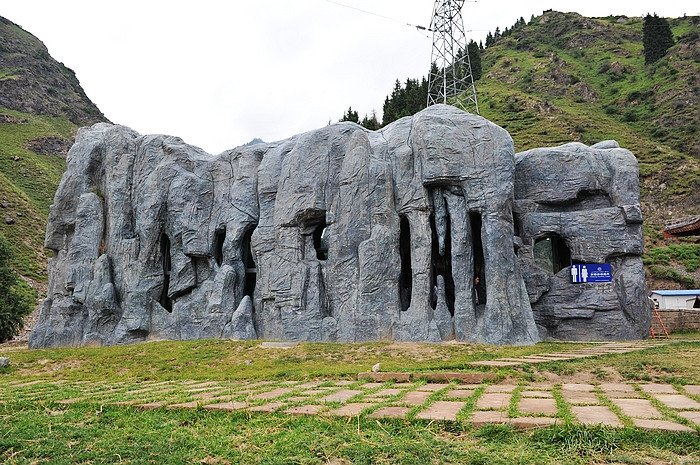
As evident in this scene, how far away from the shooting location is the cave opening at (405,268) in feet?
69.5

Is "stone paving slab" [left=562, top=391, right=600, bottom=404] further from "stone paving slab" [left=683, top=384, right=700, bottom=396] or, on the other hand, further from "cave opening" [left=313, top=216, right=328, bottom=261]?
"cave opening" [left=313, top=216, right=328, bottom=261]

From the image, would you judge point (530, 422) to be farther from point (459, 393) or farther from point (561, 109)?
point (561, 109)

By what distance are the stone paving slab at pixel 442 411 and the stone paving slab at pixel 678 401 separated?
2.17 metres

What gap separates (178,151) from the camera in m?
24.6

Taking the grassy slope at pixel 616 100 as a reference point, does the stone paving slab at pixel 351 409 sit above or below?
below

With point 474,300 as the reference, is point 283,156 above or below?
above

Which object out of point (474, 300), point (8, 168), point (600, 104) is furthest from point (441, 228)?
point (8, 168)

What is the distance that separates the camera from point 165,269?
2438cm

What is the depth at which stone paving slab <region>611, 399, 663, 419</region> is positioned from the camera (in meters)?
4.98

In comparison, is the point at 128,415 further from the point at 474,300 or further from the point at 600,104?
the point at 600,104

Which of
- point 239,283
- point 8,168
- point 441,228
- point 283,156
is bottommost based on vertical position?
point 239,283

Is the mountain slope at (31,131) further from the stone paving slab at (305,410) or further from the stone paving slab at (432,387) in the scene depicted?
the stone paving slab at (305,410)

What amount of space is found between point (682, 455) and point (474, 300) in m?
15.8

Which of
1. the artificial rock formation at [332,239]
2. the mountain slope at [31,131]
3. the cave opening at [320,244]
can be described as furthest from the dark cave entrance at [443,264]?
the mountain slope at [31,131]
